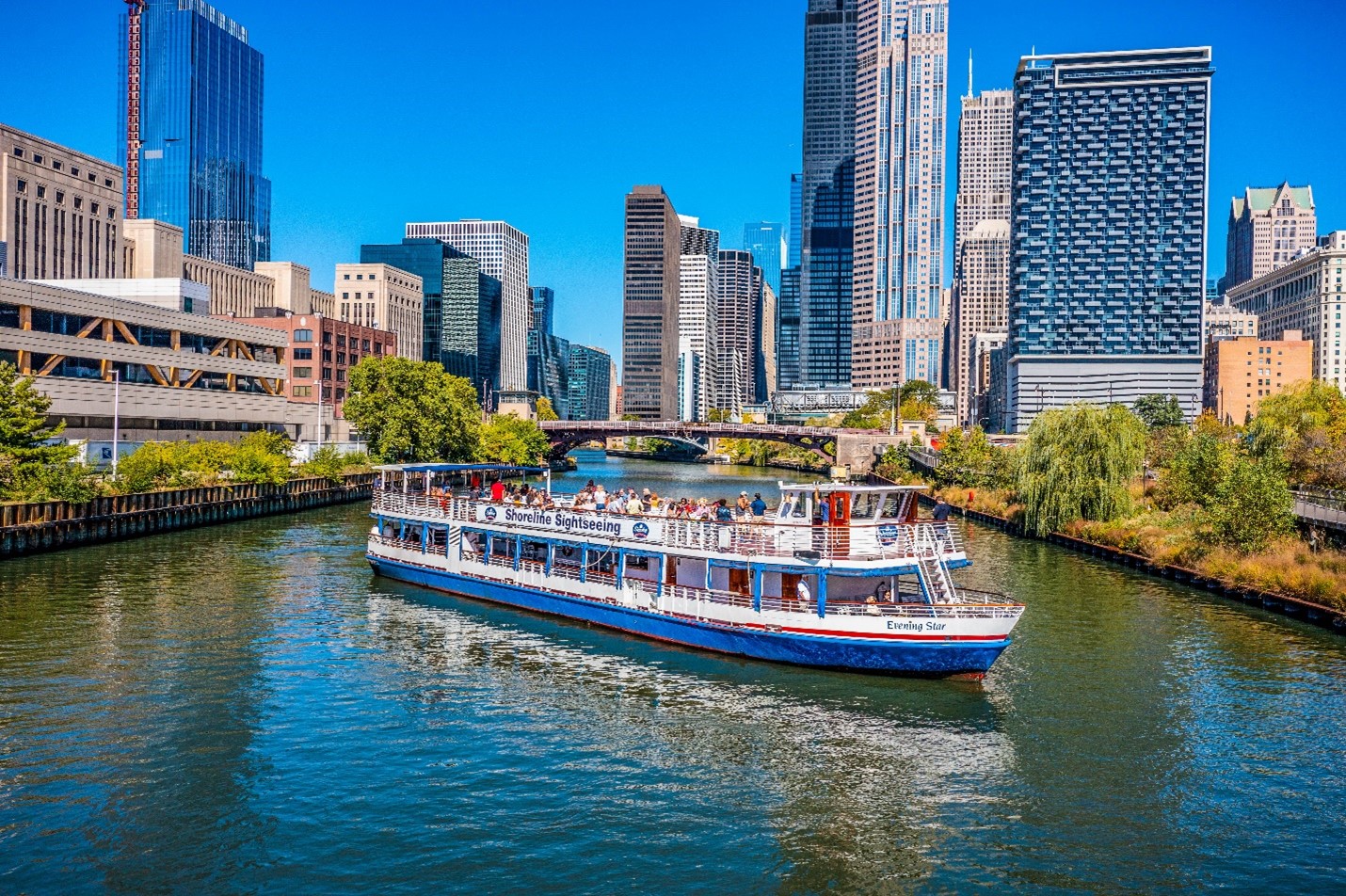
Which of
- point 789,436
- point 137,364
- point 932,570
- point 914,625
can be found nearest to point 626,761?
point 914,625

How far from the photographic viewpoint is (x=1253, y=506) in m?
48.8

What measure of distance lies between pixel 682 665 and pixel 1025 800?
44.1 ft

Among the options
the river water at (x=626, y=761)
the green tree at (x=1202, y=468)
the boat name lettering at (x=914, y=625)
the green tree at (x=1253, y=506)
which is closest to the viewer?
the river water at (x=626, y=761)

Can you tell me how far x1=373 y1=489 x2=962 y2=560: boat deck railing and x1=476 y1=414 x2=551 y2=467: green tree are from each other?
93208 millimetres

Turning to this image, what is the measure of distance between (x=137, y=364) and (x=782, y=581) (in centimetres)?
7816

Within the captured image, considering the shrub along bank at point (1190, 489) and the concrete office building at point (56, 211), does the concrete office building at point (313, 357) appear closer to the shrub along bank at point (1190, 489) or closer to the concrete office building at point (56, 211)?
the concrete office building at point (56, 211)

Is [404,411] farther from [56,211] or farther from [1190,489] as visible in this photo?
[56,211]

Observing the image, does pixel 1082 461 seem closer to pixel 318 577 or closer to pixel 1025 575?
pixel 1025 575

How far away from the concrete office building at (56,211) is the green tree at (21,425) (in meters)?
102

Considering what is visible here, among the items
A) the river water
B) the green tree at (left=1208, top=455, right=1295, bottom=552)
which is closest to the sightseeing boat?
the river water

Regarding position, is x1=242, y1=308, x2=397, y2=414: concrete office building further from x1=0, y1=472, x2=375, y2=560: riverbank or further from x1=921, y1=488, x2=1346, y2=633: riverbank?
x1=921, y1=488, x2=1346, y2=633: riverbank

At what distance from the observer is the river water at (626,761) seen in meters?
19.5

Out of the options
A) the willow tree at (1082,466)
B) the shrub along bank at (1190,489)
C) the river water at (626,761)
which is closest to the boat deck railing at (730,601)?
the river water at (626,761)

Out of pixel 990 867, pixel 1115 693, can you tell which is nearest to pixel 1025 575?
pixel 1115 693
